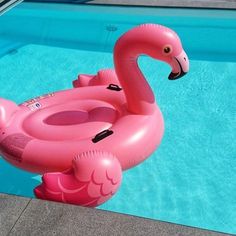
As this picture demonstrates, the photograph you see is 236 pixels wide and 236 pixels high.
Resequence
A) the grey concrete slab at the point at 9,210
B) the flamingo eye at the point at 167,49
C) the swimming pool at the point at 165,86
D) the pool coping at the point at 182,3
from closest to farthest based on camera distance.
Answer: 1. the grey concrete slab at the point at 9,210
2. the flamingo eye at the point at 167,49
3. the swimming pool at the point at 165,86
4. the pool coping at the point at 182,3

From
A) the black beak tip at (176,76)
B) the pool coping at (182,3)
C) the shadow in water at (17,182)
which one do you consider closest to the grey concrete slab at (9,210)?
the shadow in water at (17,182)

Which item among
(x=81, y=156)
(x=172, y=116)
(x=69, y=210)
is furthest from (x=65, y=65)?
(x=69, y=210)

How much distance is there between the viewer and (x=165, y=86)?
5254 millimetres

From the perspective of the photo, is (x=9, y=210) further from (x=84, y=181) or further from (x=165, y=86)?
(x=165, y=86)

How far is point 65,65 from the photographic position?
598 cm

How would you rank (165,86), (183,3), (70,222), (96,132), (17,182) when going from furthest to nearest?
(183,3)
(165,86)
(17,182)
(96,132)
(70,222)

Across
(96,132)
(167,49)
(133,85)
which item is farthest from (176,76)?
(96,132)

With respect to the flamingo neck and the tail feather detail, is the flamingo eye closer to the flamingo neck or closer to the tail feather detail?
the flamingo neck

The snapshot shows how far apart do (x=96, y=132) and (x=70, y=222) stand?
0.93m

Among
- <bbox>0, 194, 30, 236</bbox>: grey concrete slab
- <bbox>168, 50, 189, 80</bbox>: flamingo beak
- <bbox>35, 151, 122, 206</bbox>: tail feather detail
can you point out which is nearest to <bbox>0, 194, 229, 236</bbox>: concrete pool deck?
<bbox>0, 194, 30, 236</bbox>: grey concrete slab

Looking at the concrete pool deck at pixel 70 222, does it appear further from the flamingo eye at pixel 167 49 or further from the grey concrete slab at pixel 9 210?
the flamingo eye at pixel 167 49

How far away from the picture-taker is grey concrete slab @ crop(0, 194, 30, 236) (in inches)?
100.0

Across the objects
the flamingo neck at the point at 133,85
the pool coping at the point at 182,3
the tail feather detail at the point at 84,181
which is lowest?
the pool coping at the point at 182,3

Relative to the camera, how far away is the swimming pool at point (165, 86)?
3541 mm
